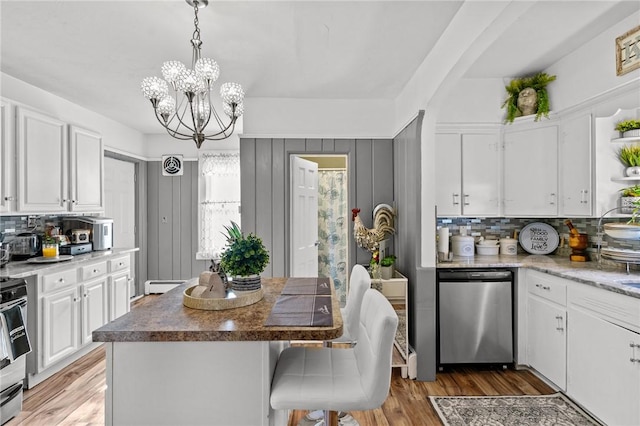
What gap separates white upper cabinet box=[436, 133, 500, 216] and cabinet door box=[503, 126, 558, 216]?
0.10 meters

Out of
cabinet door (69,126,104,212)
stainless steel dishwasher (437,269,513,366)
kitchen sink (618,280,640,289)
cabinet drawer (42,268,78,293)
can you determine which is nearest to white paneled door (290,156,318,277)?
stainless steel dishwasher (437,269,513,366)

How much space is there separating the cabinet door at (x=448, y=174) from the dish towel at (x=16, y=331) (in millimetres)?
3448

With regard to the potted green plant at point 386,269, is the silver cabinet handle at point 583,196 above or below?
above

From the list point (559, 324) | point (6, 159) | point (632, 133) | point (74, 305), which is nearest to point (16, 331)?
point (74, 305)

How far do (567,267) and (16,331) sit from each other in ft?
13.2

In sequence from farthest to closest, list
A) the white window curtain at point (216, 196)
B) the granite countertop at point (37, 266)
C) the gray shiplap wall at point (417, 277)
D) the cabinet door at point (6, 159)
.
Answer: the white window curtain at point (216, 196) → the gray shiplap wall at point (417, 277) → the cabinet door at point (6, 159) → the granite countertop at point (37, 266)

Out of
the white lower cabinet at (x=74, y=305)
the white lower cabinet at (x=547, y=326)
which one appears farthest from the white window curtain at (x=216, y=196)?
the white lower cabinet at (x=547, y=326)

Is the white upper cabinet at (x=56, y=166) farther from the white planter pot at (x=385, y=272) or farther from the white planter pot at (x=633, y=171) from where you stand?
the white planter pot at (x=633, y=171)

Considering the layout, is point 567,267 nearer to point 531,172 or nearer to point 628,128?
point 531,172

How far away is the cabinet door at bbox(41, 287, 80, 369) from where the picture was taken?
2.87m

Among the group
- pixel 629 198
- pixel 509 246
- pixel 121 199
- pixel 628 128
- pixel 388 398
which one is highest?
pixel 628 128

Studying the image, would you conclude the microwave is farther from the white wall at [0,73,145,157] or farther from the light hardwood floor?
the light hardwood floor

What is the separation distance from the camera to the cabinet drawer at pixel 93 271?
329cm

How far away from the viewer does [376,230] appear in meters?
3.38
